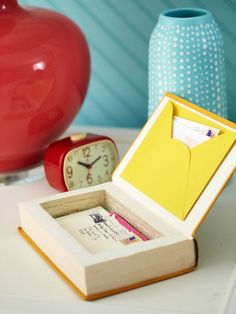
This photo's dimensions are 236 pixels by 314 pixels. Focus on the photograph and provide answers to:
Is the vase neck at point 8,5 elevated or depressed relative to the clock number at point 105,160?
elevated

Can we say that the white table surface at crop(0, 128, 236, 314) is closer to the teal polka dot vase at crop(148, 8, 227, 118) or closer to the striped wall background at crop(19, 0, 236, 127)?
the teal polka dot vase at crop(148, 8, 227, 118)

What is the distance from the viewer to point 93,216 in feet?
3.26

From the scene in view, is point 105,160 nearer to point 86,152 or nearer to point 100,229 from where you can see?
point 86,152

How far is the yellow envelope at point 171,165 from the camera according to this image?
2.97 ft

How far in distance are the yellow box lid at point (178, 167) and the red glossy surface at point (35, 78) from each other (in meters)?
0.18

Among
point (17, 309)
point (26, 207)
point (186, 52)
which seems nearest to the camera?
point (17, 309)

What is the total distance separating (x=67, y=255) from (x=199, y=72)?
1.25ft

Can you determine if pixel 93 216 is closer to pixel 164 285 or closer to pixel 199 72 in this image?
pixel 164 285

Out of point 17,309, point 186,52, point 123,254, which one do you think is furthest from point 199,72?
point 17,309

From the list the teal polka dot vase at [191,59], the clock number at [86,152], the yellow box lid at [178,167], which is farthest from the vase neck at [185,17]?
the clock number at [86,152]

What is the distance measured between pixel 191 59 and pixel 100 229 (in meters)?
0.31

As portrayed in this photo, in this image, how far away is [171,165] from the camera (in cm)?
96

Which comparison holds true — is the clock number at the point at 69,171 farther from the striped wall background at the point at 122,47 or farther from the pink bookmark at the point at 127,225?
the striped wall background at the point at 122,47

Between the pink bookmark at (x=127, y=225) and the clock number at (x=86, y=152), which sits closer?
→ the pink bookmark at (x=127, y=225)
